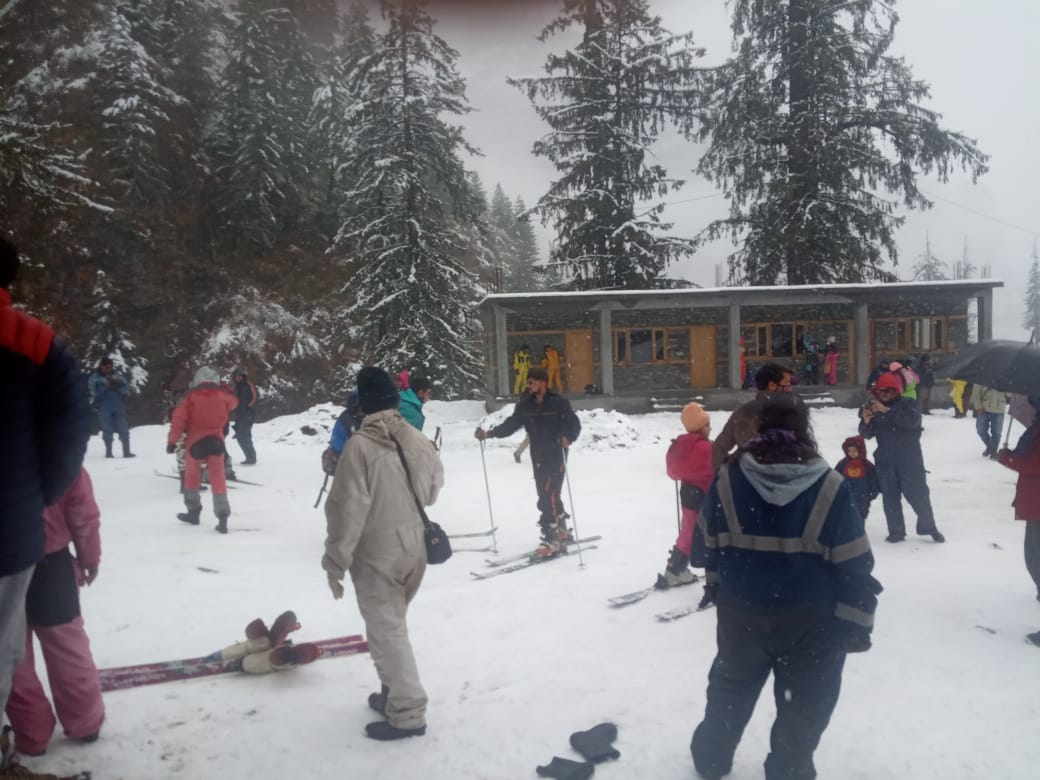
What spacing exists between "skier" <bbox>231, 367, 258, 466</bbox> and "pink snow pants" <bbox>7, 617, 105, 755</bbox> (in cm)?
1000

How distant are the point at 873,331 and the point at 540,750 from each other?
2525 centimetres

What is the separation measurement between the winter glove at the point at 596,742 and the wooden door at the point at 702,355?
72.8 feet

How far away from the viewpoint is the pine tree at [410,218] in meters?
23.2

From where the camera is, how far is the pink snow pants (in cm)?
315

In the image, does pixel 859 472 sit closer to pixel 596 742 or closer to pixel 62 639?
pixel 596 742

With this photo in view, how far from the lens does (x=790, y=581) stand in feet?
8.84

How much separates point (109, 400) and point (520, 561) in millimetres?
10438

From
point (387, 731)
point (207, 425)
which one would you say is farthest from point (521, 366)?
point (387, 731)

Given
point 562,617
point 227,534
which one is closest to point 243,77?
point 227,534

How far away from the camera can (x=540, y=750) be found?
337 cm

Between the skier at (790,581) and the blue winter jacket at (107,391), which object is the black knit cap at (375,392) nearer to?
the skier at (790,581)

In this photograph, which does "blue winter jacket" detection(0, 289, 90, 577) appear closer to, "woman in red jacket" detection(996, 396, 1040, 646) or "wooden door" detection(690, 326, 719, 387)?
"woman in red jacket" detection(996, 396, 1040, 646)

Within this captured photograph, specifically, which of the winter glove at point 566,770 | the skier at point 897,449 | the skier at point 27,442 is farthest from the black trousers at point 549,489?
the skier at point 27,442

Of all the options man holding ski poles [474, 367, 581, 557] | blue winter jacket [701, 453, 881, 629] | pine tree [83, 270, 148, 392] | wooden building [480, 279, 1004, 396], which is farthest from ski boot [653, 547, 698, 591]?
pine tree [83, 270, 148, 392]
